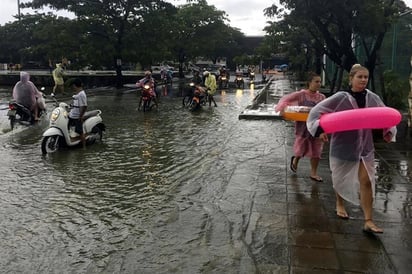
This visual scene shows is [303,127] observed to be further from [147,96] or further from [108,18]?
[108,18]

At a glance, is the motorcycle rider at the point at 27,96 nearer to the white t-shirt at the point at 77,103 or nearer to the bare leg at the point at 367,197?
the white t-shirt at the point at 77,103

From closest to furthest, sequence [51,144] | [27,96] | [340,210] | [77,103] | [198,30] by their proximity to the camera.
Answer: [340,210] < [51,144] < [77,103] < [27,96] < [198,30]

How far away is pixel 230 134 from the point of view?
36.3ft

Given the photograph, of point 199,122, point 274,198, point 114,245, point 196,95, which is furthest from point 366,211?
point 196,95

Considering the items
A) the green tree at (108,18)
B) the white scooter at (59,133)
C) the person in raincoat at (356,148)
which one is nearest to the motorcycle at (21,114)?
the white scooter at (59,133)

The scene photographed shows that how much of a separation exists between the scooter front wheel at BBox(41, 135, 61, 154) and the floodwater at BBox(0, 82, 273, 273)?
0.22 metres

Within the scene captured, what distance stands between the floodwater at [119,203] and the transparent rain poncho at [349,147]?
1.38m

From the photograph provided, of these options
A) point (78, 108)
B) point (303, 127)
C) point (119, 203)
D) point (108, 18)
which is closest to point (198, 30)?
point (108, 18)

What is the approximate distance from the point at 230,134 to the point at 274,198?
5.34 meters

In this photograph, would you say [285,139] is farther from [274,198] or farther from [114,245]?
[114,245]

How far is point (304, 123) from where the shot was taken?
263 inches

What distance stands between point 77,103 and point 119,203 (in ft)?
13.5

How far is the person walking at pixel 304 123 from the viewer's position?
6.52 m

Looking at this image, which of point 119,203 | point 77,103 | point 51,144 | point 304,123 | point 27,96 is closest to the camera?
point 119,203
